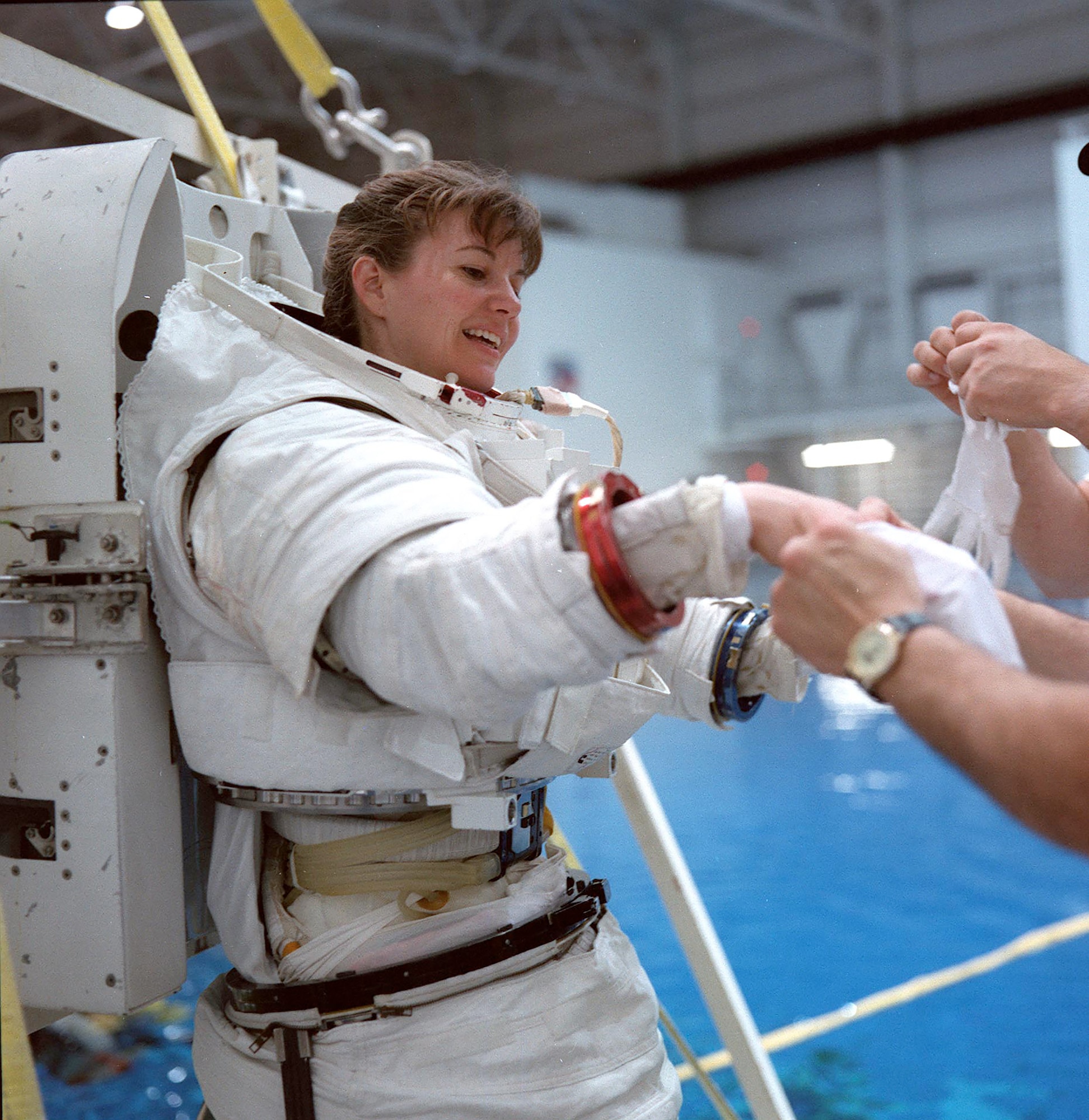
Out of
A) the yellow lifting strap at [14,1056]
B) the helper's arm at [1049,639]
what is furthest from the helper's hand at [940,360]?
the yellow lifting strap at [14,1056]

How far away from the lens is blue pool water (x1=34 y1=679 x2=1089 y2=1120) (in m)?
3.26

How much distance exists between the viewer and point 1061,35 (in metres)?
12.0

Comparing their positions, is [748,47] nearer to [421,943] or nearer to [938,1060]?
[938,1060]

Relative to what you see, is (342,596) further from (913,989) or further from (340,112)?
(913,989)

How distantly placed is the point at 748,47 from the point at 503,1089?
1530cm

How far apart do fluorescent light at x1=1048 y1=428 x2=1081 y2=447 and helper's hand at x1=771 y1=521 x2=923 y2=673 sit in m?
0.68

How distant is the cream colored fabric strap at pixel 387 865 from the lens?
4.49 feet

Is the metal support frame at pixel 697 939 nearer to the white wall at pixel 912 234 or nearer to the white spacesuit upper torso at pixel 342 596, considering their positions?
the white spacesuit upper torso at pixel 342 596

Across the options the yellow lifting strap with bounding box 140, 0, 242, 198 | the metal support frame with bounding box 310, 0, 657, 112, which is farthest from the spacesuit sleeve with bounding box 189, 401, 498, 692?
the metal support frame with bounding box 310, 0, 657, 112

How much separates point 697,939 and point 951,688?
125 centimetres

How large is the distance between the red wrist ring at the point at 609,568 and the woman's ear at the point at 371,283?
71cm

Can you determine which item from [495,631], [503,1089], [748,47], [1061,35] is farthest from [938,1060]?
[748,47]

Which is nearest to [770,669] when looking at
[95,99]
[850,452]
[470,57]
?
[95,99]

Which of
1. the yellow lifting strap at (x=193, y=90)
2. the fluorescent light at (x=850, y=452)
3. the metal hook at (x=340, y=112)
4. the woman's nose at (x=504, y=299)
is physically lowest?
the woman's nose at (x=504, y=299)
